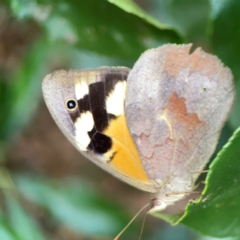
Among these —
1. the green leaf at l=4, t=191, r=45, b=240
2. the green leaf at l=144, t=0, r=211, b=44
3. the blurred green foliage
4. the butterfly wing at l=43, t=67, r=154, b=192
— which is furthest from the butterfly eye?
the green leaf at l=4, t=191, r=45, b=240

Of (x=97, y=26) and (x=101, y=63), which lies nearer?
(x=97, y=26)

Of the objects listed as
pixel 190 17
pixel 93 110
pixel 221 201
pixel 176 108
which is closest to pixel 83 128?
pixel 93 110

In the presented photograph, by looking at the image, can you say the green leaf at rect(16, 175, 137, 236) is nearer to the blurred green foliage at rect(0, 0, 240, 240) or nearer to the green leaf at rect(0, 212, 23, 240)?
the blurred green foliage at rect(0, 0, 240, 240)

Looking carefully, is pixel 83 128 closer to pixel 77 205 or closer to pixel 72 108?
pixel 72 108

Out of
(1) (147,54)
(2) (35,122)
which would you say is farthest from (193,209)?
(2) (35,122)

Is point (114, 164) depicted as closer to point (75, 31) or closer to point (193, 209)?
point (193, 209)

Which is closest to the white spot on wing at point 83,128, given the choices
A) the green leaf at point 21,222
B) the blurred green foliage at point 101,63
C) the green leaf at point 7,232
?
the blurred green foliage at point 101,63
